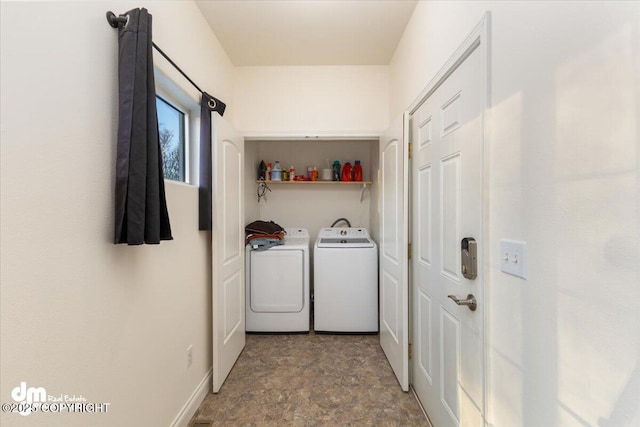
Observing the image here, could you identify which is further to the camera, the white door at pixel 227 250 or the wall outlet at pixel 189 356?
the white door at pixel 227 250

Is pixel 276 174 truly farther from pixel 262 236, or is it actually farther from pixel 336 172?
pixel 262 236

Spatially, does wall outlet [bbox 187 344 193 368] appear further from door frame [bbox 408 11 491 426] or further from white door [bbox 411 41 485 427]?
door frame [bbox 408 11 491 426]

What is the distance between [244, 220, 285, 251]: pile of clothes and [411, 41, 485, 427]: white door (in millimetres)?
1500

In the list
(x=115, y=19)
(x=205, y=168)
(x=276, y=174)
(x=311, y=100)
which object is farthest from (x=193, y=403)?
(x=311, y=100)

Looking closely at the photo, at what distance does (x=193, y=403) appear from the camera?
1713 millimetres

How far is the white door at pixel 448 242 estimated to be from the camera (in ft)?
3.74

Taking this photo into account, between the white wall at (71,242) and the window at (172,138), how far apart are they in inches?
12.9

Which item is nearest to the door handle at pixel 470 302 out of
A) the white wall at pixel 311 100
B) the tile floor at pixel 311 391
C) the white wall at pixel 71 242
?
the tile floor at pixel 311 391

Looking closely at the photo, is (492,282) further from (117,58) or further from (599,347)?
(117,58)

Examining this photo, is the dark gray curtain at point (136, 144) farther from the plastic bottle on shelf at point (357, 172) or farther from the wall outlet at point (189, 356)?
the plastic bottle on shelf at point (357, 172)

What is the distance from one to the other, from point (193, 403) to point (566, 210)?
2094 mm

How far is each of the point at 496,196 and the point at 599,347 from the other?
1.72ft

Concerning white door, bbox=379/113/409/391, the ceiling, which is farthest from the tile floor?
the ceiling

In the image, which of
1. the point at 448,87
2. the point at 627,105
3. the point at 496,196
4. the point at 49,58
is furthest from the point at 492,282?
the point at 49,58
